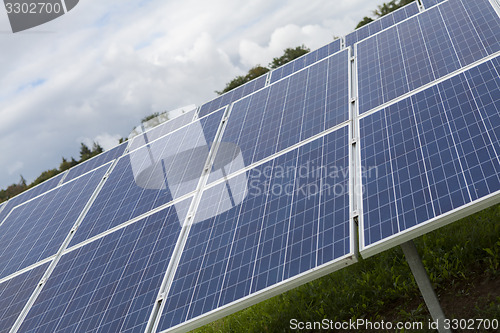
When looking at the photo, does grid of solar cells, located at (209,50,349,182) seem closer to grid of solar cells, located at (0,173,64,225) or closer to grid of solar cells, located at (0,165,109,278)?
→ grid of solar cells, located at (0,165,109,278)

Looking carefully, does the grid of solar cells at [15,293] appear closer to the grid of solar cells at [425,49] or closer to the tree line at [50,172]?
the grid of solar cells at [425,49]

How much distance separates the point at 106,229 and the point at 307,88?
551cm

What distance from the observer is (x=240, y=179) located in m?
10.1

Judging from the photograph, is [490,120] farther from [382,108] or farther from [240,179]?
[240,179]

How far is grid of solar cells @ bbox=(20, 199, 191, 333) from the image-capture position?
28.9ft

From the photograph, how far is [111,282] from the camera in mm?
9602

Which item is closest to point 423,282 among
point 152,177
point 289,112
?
point 289,112

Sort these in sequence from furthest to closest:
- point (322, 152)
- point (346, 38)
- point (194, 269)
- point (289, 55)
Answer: point (289, 55)
point (346, 38)
point (322, 152)
point (194, 269)

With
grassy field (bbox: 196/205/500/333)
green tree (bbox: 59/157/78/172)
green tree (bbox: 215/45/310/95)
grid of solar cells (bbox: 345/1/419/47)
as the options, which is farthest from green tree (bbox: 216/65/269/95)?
grassy field (bbox: 196/205/500/333)

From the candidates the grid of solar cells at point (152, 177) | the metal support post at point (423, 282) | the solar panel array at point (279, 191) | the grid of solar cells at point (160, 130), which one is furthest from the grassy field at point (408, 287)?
the grid of solar cells at point (160, 130)

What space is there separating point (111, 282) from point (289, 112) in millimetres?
5145

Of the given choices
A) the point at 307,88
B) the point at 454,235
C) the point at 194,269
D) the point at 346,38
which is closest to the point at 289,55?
the point at 346,38

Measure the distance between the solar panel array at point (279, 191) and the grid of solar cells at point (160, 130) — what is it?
993 millimetres

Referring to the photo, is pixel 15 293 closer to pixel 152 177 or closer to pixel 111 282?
pixel 111 282
